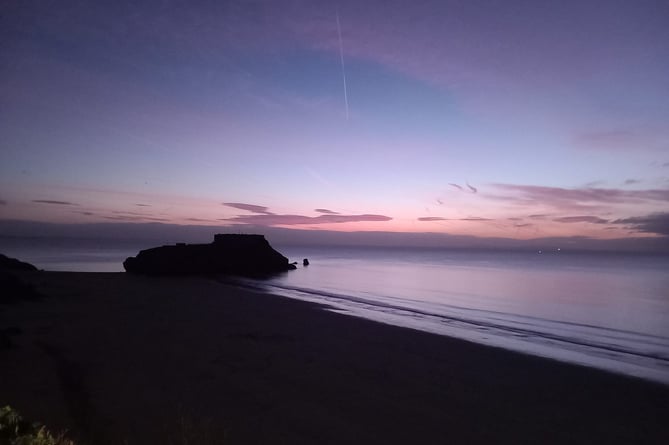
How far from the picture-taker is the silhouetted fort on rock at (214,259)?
42906 millimetres

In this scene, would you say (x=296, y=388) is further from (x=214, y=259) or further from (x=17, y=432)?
(x=214, y=259)

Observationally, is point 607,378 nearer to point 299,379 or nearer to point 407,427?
point 407,427

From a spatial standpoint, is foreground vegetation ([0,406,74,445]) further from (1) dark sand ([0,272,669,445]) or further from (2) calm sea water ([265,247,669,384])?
(2) calm sea water ([265,247,669,384])

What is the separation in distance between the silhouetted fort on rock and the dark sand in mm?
25789

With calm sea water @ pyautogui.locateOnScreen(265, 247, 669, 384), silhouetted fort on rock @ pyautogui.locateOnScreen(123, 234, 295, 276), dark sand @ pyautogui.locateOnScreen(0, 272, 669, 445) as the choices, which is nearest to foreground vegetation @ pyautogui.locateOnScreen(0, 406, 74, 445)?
dark sand @ pyautogui.locateOnScreen(0, 272, 669, 445)

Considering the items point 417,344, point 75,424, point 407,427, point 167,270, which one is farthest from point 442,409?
point 167,270

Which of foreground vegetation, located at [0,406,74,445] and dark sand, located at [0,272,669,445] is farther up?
foreground vegetation, located at [0,406,74,445]

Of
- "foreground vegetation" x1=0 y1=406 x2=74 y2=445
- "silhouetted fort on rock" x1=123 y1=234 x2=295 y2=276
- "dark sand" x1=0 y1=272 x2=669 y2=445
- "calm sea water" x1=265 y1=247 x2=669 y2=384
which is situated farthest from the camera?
"silhouetted fort on rock" x1=123 y1=234 x2=295 y2=276

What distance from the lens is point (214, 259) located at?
4947 cm

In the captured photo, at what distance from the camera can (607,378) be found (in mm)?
12547

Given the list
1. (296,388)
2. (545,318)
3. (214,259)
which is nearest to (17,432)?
(296,388)

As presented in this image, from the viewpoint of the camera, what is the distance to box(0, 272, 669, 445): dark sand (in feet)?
26.1

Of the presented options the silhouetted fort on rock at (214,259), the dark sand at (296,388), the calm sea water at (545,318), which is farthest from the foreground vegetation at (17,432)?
the silhouetted fort on rock at (214,259)

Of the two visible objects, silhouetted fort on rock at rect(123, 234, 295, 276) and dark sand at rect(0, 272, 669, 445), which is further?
silhouetted fort on rock at rect(123, 234, 295, 276)
